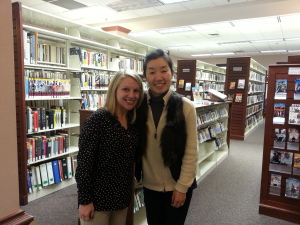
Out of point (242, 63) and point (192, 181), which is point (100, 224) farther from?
point (242, 63)

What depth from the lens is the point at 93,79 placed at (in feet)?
13.8

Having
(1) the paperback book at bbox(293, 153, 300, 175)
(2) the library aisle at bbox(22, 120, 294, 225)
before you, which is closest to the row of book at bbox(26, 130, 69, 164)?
(2) the library aisle at bbox(22, 120, 294, 225)

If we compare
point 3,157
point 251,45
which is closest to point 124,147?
point 3,157

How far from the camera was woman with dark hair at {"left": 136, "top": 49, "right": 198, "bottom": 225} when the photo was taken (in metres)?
1.45

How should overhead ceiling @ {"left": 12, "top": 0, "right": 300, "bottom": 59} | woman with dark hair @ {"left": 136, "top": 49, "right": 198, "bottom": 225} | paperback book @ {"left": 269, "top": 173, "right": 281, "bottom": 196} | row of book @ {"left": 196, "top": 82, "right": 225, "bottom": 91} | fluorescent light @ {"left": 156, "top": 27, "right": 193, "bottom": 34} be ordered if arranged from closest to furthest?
woman with dark hair @ {"left": 136, "top": 49, "right": 198, "bottom": 225}
paperback book @ {"left": 269, "top": 173, "right": 281, "bottom": 196}
overhead ceiling @ {"left": 12, "top": 0, "right": 300, "bottom": 59}
fluorescent light @ {"left": 156, "top": 27, "right": 193, "bottom": 34}
row of book @ {"left": 196, "top": 82, "right": 225, "bottom": 91}

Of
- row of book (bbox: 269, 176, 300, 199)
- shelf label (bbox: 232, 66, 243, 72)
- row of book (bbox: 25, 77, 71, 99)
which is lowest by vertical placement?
row of book (bbox: 269, 176, 300, 199)

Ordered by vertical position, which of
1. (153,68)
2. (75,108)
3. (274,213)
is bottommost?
(274,213)

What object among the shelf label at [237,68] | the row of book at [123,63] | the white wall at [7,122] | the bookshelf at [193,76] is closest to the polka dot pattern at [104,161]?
the white wall at [7,122]

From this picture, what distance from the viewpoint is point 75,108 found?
3920 millimetres

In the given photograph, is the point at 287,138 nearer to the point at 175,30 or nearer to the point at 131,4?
the point at 131,4

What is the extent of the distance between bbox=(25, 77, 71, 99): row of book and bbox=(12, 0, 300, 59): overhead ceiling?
305cm

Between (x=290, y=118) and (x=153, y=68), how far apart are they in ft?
6.46

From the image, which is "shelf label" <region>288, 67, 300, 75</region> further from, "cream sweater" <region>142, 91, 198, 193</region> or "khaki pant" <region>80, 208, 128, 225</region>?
"khaki pant" <region>80, 208, 128, 225</region>

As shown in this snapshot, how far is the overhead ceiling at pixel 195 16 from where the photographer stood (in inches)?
227
